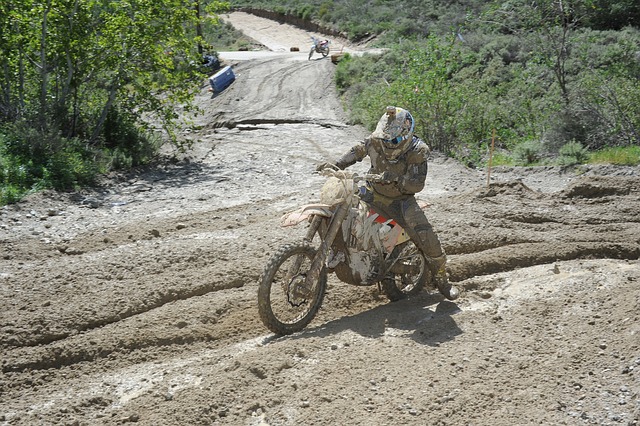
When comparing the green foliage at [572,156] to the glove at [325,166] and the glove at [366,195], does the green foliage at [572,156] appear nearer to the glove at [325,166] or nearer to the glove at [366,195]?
the glove at [366,195]

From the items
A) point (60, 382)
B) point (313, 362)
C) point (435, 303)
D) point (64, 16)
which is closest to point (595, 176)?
point (435, 303)

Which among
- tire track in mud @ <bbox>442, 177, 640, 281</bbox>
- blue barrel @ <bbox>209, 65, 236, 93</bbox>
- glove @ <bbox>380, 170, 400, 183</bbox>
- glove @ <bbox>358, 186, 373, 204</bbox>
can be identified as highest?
glove @ <bbox>380, 170, 400, 183</bbox>

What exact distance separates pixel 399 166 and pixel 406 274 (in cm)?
119

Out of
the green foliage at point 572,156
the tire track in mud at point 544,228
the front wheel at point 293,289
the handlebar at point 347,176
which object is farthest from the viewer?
the green foliage at point 572,156

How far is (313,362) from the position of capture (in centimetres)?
588

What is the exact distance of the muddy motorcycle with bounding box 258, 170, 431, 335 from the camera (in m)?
6.34

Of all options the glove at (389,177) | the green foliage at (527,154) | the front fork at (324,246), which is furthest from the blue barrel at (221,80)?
the front fork at (324,246)

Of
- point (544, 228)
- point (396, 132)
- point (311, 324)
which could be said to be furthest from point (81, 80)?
point (396, 132)

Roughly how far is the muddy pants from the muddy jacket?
0.09 m

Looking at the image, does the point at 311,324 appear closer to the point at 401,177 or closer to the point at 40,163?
the point at 401,177

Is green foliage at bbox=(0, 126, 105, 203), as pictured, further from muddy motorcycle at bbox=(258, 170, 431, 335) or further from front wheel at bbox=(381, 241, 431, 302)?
front wheel at bbox=(381, 241, 431, 302)

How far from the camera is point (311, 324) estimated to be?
23.0 ft

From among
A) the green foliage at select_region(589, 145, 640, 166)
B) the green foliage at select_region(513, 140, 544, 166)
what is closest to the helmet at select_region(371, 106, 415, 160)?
the green foliage at select_region(589, 145, 640, 166)

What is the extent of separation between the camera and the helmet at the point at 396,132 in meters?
6.71
